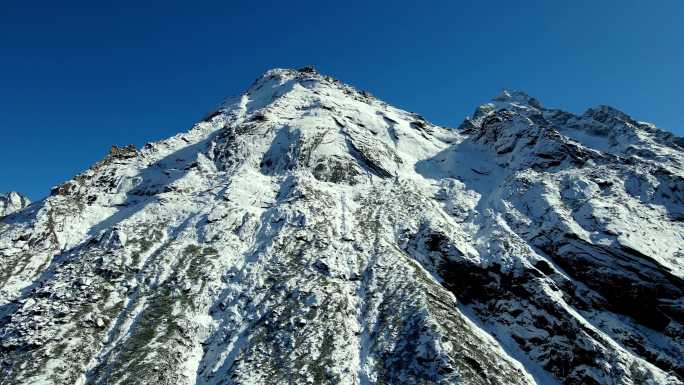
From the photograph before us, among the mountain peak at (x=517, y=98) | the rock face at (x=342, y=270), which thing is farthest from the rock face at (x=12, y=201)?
the mountain peak at (x=517, y=98)

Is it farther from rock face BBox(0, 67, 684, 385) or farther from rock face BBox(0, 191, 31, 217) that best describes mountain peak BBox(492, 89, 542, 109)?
rock face BBox(0, 191, 31, 217)

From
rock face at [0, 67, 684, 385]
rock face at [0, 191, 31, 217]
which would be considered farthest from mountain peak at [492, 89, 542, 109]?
rock face at [0, 191, 31, 217]

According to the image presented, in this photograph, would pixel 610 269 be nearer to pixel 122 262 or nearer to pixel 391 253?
pixel 391 253

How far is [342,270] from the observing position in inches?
1903

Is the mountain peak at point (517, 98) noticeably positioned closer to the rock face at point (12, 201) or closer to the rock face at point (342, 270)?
the rock face at point (342, 270)

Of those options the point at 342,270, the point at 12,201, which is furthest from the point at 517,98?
the point at 12,201

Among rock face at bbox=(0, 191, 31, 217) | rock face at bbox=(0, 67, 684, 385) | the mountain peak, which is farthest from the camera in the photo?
the mountain peak

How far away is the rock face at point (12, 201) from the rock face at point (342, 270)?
83.5 meters

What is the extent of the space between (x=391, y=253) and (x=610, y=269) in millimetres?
23274

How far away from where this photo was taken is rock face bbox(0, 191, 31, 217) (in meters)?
137

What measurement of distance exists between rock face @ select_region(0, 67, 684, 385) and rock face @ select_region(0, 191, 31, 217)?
274 feet

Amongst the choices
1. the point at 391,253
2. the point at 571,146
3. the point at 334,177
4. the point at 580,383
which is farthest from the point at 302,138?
the point at 580,383

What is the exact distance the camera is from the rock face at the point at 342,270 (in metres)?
37.8

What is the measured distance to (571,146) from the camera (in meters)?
77.9
